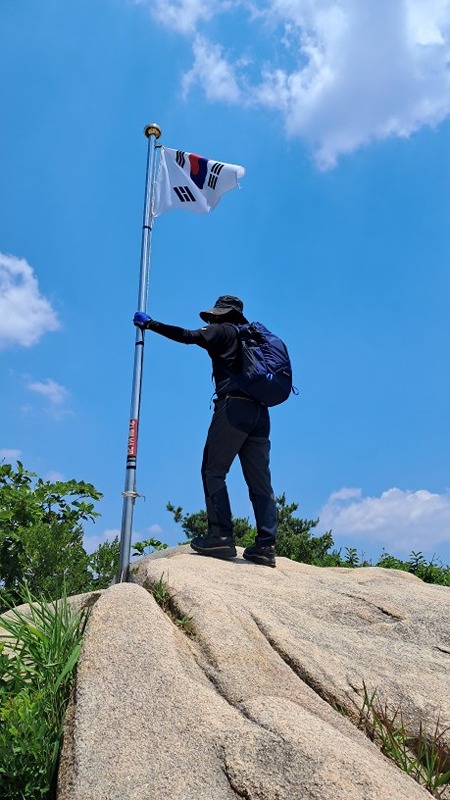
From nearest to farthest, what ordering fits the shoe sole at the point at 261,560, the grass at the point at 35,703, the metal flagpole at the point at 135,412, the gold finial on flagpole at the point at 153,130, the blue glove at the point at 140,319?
the grass at the point at 35,703 → the metal flagpole at the point at 135,412 → the shoe sole at the point at 261,560 → the blue glove at the point at 140,319 → the gold finial on flagpole at the point at 153,130

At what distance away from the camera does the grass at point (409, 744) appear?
370 cm

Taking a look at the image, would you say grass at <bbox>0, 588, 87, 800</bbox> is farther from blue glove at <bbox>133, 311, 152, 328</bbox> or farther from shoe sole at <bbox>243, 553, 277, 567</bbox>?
blue glove at <bbox>133, 311, 152, 328</bbox>

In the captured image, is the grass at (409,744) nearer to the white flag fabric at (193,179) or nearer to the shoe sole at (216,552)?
the shoe sole at (216,552)

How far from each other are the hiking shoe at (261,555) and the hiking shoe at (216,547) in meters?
0.22

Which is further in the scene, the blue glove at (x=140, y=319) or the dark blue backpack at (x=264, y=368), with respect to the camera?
the blue glove at (x=140, y=319)

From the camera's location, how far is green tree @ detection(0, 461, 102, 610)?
7168 millimetres

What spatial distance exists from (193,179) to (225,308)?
2494 millimetres

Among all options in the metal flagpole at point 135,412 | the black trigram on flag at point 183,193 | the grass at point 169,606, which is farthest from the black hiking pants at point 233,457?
the black trigram on flag at point 183,193

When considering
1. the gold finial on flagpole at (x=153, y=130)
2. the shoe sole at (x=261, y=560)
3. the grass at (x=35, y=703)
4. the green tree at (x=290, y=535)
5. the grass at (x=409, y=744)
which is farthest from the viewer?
the green tree at (x=290, y=535)

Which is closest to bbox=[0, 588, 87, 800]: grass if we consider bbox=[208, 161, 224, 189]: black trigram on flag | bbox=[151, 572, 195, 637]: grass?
bbox=[151, 572, 195, 637]: grass

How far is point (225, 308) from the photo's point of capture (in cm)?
746

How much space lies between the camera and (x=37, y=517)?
771 centimetres

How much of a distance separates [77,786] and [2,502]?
16.4ft

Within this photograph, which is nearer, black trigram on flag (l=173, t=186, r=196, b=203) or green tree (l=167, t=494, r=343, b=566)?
black trigram on flag (l=173, t=186, r=196, b=203)
